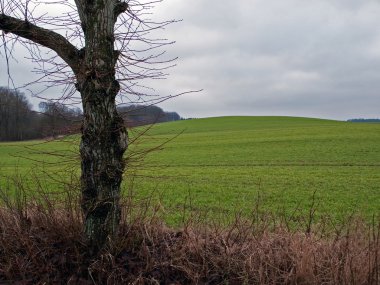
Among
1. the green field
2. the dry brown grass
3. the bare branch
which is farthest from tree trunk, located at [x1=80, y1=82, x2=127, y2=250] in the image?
the bare branch

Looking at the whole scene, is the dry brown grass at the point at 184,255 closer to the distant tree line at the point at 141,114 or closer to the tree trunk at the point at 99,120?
the tree trunk at the point at 99,120

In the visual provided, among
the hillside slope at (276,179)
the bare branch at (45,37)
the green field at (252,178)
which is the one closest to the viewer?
the bare branch at (45,37)

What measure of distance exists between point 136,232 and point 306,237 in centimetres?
198

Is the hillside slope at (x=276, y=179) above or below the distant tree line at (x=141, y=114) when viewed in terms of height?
below

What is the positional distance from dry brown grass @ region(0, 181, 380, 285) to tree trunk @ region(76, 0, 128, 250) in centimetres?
41

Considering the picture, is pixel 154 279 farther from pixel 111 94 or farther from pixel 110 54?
pixel 110 54

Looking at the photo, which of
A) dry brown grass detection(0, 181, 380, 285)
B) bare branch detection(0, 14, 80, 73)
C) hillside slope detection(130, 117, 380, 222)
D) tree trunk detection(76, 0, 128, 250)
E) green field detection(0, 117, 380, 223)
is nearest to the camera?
dry brown grass detection(0, 181, 380, 285)

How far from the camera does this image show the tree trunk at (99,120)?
4141mm

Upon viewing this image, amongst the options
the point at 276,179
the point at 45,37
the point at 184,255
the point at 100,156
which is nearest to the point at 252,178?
the point at 276,179

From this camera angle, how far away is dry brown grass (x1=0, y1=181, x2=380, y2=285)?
3799mm

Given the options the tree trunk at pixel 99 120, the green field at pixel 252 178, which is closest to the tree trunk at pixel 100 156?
the tree trunk at pixel 99 120

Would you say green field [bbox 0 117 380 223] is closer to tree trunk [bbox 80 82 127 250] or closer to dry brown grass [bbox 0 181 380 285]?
tree trunk [bbox 80 82 127 250]

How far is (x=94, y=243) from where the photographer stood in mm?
4328

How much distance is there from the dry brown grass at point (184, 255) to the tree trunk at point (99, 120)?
407 millimetres
